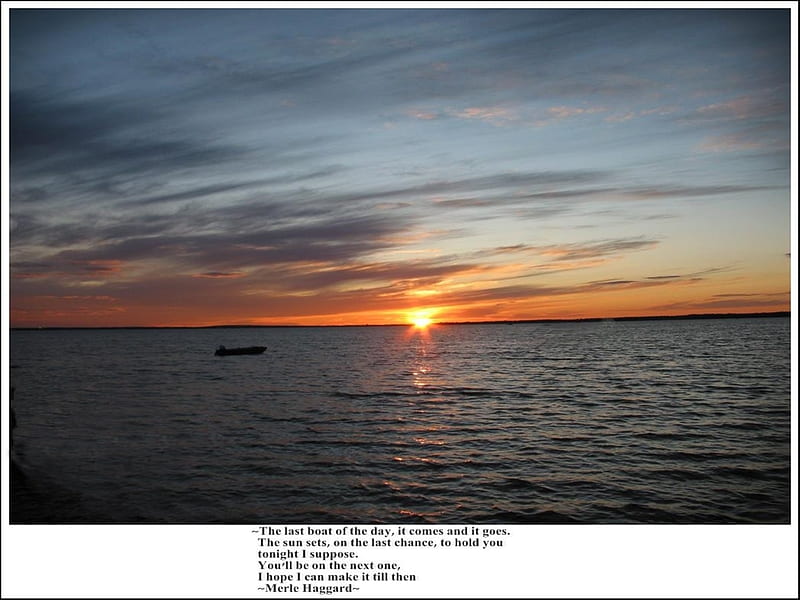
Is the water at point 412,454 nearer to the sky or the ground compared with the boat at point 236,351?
nearer to the ground

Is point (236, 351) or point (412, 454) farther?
point (236, 351)

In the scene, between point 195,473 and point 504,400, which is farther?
point 504,400

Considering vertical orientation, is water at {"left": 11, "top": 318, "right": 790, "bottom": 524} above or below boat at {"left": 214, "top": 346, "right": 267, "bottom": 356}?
below

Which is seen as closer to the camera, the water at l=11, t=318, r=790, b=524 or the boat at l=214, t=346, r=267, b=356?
the water at l=11, t=318, r=790, b=524

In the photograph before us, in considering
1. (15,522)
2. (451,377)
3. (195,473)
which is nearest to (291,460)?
(195,473)

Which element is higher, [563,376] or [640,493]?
[563,376]

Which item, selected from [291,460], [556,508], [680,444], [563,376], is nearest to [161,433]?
[291,460]

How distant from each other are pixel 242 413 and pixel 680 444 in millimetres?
27650

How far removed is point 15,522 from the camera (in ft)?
56.2

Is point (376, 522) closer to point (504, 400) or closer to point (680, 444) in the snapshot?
point (680, 444)

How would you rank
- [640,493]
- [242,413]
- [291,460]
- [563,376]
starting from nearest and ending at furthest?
[640,493]
[291,460]
[242,413]
[563,376]

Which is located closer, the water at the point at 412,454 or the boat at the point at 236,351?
the water at the point at 412,454

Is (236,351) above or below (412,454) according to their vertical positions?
above

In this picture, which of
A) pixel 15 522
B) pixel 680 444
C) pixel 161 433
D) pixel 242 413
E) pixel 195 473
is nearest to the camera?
pixel 15 522
